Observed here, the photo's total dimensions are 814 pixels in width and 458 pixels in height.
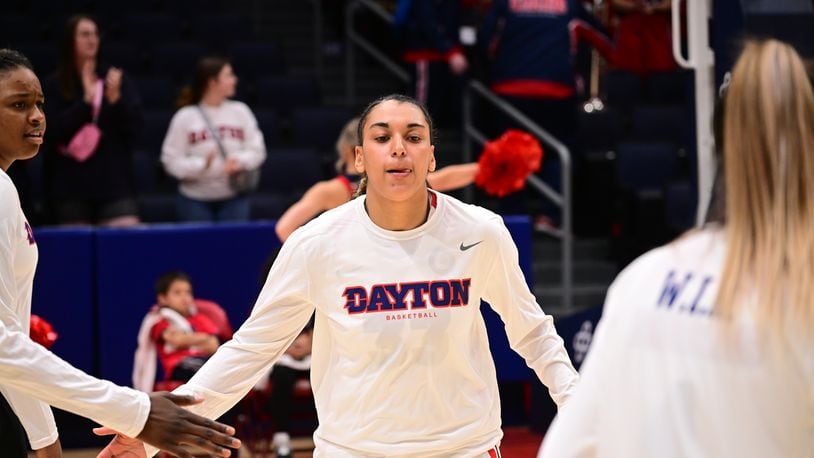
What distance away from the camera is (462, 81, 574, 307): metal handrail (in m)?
8.79

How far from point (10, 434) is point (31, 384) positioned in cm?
31

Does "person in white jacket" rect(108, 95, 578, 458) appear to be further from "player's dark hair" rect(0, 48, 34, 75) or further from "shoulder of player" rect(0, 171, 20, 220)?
"player's dark hair" rect(0, 48, 34, 75)

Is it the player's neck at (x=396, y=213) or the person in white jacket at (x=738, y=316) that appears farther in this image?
the player's neck at (x=396, y=213)

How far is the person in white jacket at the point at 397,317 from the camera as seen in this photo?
3611 millimetres

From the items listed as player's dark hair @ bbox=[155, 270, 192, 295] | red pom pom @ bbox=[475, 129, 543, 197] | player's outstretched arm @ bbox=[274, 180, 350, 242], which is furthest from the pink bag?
red pom pom @ bbox=[475, 129, 543, 197]

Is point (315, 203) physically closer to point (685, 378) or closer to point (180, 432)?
point (180, 432)

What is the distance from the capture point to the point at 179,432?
345 cm

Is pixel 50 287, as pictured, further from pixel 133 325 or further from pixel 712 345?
pixel 712 345

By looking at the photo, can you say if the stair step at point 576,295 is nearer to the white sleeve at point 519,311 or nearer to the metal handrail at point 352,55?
the metal handrail at point 352,55

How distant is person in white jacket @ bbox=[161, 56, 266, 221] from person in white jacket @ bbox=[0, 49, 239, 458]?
4198 mm

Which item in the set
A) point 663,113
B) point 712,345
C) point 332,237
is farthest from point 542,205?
point 712,345

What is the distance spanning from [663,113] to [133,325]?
5.16m

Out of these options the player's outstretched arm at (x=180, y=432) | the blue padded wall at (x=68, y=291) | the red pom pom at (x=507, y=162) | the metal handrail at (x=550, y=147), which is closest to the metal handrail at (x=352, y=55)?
the metal handrail at (x=550, y=147)

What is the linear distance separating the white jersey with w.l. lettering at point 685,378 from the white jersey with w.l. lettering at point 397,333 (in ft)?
4.20
